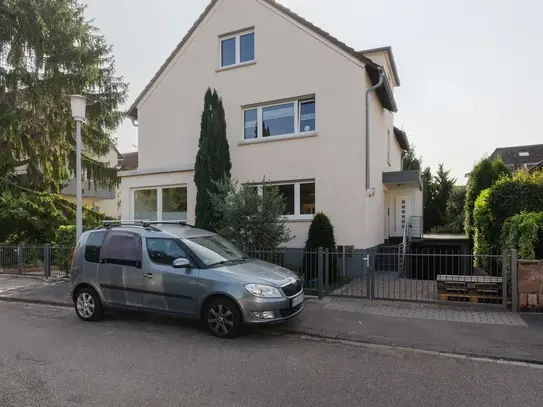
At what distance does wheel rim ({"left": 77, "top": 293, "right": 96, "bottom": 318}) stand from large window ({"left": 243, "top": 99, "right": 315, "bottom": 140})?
7.91m

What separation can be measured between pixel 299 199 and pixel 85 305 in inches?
288

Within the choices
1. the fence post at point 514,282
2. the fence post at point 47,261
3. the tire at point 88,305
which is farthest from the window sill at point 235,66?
the fence post at point 514,282

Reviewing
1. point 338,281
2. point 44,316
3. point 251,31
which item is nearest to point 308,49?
point 251,31

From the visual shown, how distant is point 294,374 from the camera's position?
4637 mm

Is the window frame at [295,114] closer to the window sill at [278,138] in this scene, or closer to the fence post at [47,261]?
the window sill at [278,138]

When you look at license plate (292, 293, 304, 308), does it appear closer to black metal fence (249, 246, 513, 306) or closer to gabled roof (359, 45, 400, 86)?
black metal fence (249, 246, 513, 306)

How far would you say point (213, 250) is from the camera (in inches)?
272

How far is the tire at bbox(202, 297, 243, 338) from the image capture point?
593 cm

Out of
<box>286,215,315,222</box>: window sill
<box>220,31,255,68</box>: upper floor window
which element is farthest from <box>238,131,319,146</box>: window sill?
<box>220,31,255,68</box>: upper floor window

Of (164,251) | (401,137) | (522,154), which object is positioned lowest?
(164,251)

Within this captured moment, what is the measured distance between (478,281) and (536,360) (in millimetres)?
2885

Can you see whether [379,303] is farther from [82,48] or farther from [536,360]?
[82,48]

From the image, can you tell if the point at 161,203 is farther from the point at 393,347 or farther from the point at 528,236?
the point at 528,236

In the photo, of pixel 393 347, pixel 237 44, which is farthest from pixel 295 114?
pixel 393 347
